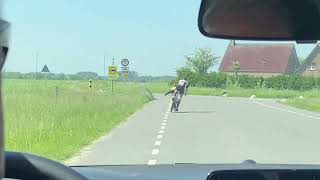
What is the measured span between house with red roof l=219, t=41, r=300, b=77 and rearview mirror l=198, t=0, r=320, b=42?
1337mm

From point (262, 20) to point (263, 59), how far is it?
236 cm

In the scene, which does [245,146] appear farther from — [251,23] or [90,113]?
[251,23]

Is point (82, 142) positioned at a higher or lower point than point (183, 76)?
lower

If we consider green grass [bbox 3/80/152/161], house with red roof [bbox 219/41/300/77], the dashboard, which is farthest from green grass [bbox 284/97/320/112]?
the dashboard

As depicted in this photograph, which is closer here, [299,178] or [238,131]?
[299,178]

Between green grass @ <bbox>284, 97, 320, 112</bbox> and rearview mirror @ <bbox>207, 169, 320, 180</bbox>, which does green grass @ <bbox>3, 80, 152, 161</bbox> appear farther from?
green grass @ <bbox>284, 97, 320, 112</bbox>

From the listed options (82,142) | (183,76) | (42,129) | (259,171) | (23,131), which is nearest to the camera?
(259,171)

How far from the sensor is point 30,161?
1.77m

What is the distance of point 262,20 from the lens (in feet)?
6.43

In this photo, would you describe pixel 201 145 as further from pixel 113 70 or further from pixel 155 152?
pixel 113 70

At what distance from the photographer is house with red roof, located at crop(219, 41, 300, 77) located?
11.5 feet

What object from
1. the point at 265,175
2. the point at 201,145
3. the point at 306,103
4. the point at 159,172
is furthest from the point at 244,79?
the point at 306,103

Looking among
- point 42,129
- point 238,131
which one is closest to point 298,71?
point 42,129

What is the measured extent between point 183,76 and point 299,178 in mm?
1947
